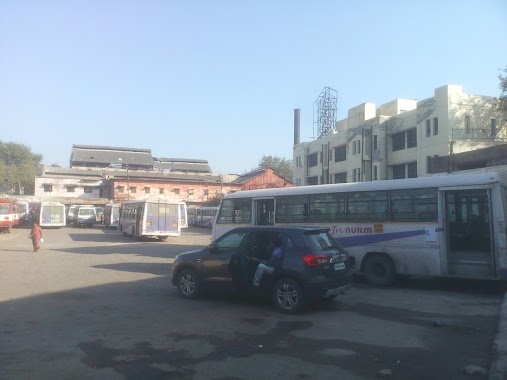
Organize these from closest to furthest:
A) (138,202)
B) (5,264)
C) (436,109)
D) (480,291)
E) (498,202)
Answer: (498,202)
(480,291)
(5,264)
(138,202)
(436,109)

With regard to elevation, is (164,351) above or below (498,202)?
below

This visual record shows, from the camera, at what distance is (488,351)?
20.9 feet

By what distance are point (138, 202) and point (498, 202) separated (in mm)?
23067

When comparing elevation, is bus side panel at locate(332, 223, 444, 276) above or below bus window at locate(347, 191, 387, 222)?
below

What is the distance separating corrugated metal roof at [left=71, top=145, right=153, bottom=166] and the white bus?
69541mm

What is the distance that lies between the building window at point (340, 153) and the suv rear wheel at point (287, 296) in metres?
43.7

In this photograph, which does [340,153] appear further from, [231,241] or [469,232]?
[231,241]

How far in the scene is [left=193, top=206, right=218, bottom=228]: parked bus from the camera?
46469 millimetres

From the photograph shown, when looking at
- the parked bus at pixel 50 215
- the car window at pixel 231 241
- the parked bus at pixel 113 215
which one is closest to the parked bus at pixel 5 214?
the parked bus at pixel 50 215

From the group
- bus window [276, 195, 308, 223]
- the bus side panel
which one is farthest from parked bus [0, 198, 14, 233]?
the bus side panel

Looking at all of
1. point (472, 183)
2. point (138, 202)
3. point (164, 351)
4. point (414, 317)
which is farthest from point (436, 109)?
point (164, 351)

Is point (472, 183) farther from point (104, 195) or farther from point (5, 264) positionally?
point (104, 195)

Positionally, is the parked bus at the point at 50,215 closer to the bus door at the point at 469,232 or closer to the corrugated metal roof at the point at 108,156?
the corrugated metal roof at the point at 108,156

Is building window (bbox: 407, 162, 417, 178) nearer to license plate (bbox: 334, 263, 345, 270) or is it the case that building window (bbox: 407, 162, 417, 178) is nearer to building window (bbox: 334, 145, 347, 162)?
building window (bbox: 334, 145, 347, 162)
